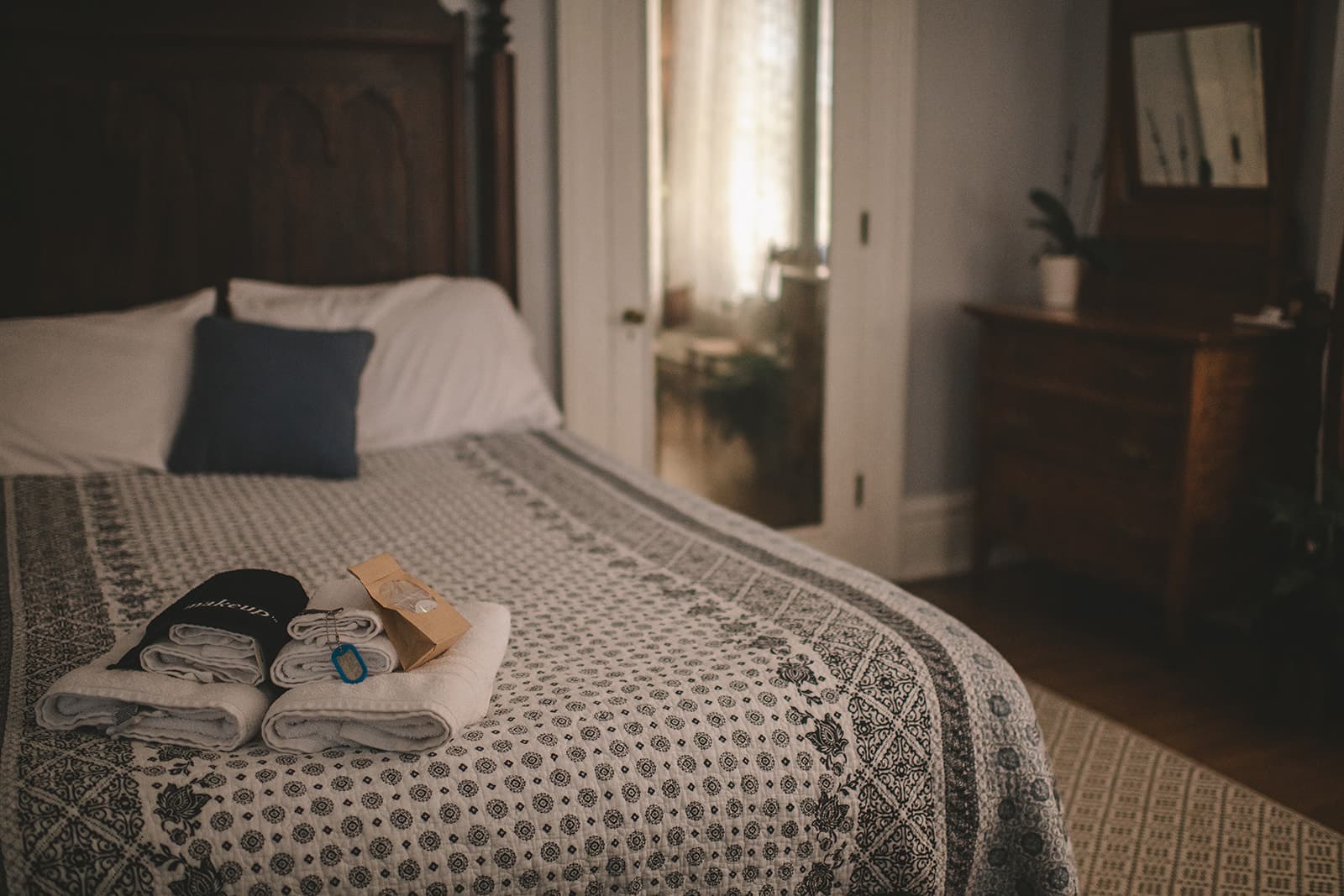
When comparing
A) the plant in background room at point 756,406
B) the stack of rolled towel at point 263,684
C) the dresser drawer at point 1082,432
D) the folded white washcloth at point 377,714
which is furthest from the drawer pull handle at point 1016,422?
the folded white washcloth at point 377,714

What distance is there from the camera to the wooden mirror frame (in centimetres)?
313

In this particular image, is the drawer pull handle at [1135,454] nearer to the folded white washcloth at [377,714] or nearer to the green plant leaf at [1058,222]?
the green plant leaf at [1058,222]

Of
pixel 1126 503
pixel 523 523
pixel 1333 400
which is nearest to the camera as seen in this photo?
pixel 523 523

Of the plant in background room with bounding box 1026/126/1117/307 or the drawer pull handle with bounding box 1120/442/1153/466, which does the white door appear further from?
the drawer pull handle with bounding box 1120/442/1153/466

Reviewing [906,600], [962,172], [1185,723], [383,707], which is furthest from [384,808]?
[962,172]

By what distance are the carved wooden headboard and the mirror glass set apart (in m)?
1.88

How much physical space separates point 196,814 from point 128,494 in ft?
4.14

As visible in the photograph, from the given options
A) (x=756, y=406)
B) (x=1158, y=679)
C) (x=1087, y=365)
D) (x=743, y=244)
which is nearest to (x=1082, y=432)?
(x=1087, y=365)

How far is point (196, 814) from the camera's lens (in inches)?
49.6

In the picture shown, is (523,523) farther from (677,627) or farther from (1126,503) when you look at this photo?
(1126,503)

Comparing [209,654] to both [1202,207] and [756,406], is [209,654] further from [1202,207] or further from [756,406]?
[1202,207]

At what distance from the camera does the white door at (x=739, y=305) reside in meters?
3.28

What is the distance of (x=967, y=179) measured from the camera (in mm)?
3809

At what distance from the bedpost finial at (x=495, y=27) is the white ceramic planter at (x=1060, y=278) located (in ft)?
5.65
